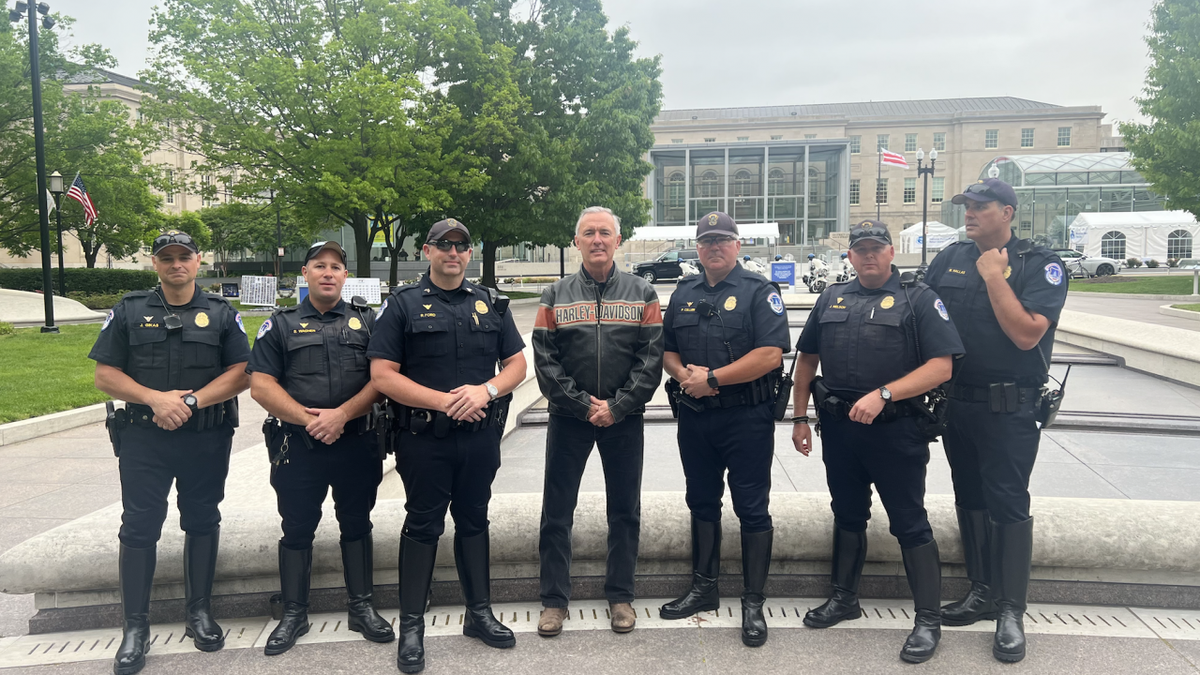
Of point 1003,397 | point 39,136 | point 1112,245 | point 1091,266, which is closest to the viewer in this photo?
point 1003,397

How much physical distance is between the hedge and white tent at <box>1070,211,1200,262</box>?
4678 centimetres

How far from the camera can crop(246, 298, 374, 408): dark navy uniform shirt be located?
337 cm

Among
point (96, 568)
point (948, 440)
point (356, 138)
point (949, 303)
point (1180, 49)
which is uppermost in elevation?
point (1180, 49)

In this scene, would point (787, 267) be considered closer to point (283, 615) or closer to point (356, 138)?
point (356, 138)

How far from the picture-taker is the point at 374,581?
367cm

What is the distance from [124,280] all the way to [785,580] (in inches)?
1322

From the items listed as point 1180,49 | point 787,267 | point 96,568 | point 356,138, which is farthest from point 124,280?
point 1180,49

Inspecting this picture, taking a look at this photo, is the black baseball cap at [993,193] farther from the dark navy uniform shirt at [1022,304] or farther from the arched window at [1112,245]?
the arched window at [1112,245]

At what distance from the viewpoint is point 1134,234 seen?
41156 millimetres

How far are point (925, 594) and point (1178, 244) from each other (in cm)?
5071

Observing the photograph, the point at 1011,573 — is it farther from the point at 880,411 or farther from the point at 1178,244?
the point at 1178,244

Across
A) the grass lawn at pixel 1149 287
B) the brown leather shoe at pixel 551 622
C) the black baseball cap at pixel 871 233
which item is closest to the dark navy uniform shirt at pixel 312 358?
the brown leather shoe at pixel 551 622

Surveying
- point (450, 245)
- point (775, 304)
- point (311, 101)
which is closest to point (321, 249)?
point (450, 245)

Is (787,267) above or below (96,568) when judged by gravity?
above
